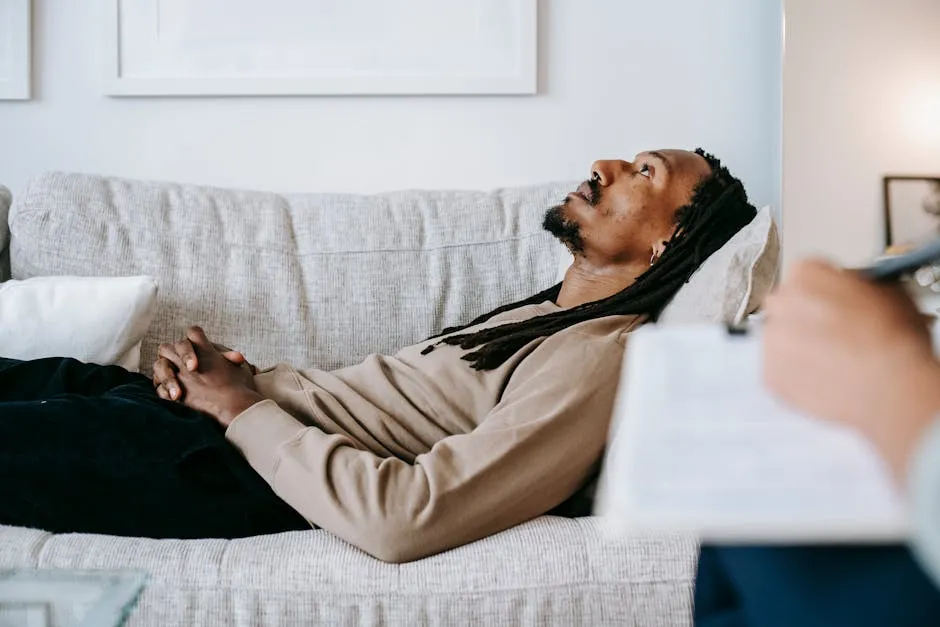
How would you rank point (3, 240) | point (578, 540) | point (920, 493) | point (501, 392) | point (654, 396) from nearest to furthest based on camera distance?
point (920, 493) → point (654, 396) → point (578, 540) → point (501, 392) → point (3, 240)

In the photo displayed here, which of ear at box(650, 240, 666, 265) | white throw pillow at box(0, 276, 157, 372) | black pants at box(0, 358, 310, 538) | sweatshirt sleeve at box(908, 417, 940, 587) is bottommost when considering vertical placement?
black pants at box(0, 358, 310, 538)

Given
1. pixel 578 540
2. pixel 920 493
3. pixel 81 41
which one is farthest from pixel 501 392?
pixel 81 41

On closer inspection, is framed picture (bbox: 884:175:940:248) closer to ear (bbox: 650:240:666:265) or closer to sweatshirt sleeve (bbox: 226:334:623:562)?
ear (bbox: 650:240:666:265)

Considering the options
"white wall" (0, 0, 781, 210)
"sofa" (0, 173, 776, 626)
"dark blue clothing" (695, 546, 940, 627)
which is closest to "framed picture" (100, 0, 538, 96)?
"white wall" (0, 0, 781, 210)

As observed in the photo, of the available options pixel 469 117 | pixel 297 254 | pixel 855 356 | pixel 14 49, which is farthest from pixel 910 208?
pixel 14 49

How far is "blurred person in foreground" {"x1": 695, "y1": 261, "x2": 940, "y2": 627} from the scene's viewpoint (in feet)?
1.58

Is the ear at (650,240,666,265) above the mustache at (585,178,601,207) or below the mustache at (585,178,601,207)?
below

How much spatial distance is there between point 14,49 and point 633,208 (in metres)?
1.59

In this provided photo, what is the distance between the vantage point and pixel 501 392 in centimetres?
152

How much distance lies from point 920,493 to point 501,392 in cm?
109

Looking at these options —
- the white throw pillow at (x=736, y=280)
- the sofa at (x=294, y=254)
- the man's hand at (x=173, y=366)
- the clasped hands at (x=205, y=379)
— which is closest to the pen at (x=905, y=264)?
the white throw pillow at (x=736, y=280)

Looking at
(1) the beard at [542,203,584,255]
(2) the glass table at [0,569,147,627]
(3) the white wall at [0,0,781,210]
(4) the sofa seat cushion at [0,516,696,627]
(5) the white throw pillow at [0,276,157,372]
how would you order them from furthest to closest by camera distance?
(3) the white wall at [0,0,781,210] < (1) the beard at [542,203,584,255] < (5) the white throw pillow at [0,276,157,372] < (4) the sofa seat cushion at [0,516,696,627] < (2) the glass table at [0,569,147,627]

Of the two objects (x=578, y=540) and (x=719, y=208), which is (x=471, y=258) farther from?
(x=578, y=540)

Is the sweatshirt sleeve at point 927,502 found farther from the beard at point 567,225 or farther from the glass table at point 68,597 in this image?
the beard at point 567,225
